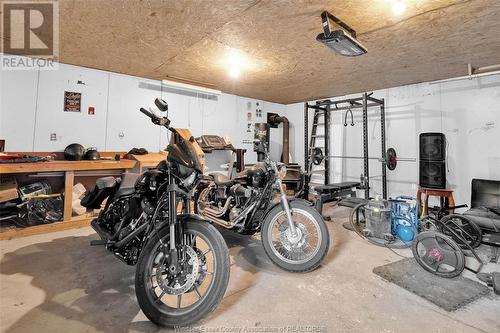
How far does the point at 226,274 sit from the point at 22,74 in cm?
419

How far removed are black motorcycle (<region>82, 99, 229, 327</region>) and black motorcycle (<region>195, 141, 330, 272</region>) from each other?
81 cm

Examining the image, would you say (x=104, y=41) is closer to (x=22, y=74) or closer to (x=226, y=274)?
(x=22, y=74)

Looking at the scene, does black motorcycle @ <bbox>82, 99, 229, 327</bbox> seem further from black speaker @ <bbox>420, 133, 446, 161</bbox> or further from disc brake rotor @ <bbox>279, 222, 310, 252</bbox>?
black speaker @ <bbox>420, 133, 446, 161</bbox>

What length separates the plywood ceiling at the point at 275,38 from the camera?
209 cm

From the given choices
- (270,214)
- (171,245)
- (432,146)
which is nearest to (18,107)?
(171,245)

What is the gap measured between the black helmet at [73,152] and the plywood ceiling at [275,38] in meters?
1.30

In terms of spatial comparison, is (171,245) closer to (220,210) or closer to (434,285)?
(220,210)

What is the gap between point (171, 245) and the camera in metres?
1.38

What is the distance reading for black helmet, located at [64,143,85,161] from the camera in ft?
11.1

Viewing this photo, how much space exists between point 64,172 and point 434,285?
4348 millimetres

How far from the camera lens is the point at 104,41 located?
282cm

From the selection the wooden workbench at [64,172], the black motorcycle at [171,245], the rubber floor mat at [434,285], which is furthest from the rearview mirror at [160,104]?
the wooden workbench at [64,172]

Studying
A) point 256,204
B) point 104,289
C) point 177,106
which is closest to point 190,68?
point 177,106
